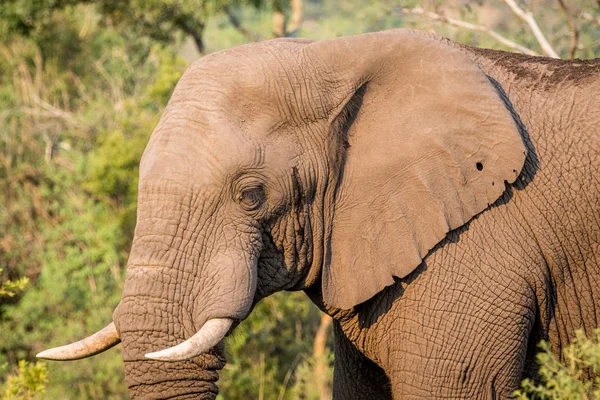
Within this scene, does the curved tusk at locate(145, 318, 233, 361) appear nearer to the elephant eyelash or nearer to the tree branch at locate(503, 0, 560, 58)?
the elephant eyelash

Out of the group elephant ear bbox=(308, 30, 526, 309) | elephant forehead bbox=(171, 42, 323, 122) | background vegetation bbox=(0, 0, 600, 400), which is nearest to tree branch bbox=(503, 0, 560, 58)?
background vegetation bbox=(0, 0, 600, 400)

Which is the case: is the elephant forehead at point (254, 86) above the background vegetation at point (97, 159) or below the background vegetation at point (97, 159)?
above

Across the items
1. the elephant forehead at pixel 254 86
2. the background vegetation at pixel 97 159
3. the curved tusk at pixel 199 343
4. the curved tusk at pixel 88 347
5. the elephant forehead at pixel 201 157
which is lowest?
the background vegetation at pixel 97 159

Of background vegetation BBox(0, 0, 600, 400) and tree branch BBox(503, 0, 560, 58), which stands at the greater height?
tree branch BBox(503, 0, 560, 58)

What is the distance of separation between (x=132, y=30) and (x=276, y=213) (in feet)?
29.3

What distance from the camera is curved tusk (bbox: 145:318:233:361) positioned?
11.7 feet

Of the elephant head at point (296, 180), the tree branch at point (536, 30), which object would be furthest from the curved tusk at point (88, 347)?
Answer: the tree branch at point (536, 30)

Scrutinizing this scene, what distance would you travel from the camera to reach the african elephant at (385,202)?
3.82m

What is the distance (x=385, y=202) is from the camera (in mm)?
4066

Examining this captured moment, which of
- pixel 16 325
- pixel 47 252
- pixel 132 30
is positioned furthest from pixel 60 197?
pixel 132 30

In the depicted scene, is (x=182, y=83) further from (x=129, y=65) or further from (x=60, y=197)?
(x=129, y=65)

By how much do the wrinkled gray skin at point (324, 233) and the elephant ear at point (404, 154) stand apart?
3cm

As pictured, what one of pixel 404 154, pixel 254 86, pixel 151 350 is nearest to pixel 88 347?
pixel 151 350

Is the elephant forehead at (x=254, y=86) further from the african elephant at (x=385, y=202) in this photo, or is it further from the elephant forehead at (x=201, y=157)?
the elephant forehead at (x=201, y=157)
